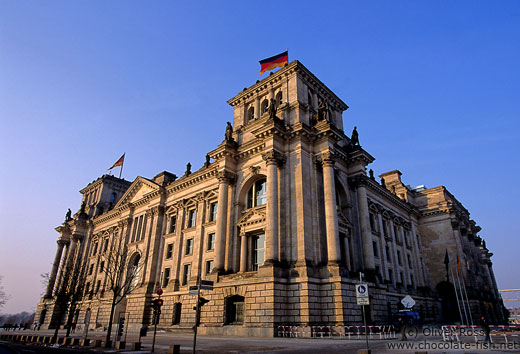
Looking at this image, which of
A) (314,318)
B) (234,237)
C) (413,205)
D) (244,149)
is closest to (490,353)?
(314,318)

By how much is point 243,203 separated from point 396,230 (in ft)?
86.1

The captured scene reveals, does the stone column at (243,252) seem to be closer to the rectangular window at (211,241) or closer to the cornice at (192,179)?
the rectangular window at (211,241)

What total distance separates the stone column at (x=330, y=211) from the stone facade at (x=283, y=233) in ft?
0.30

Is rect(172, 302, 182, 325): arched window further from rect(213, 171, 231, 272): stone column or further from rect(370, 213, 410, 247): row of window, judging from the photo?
rect(370, 213, 410, 247): row of window

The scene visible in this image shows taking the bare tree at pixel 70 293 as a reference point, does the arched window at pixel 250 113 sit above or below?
above

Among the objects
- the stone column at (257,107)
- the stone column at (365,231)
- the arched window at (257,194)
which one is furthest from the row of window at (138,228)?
the stone column at (365,231)

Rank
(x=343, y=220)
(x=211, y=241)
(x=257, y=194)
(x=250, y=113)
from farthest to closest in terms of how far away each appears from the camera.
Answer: (x=250, y=113), (x=211, y=241), (x=257, y=194), (x=343, y=220)

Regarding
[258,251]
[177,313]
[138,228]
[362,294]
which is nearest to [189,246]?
[177,313]

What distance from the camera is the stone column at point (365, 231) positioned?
104ft

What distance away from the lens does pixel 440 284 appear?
160 feet

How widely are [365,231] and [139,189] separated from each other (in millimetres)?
34130

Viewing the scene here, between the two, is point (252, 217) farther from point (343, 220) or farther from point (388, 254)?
point (388, 254)

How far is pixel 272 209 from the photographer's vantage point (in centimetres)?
2831

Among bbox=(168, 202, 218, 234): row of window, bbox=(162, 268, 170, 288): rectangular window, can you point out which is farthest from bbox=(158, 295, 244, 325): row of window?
bbox=(162, 268, 170, 288): rectangular window
